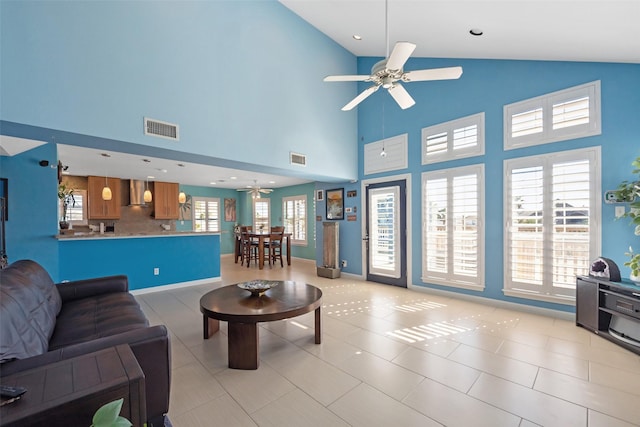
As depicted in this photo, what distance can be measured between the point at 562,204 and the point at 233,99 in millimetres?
4366

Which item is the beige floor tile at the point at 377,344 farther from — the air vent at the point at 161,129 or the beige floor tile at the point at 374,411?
the air vent at the point at 161,129

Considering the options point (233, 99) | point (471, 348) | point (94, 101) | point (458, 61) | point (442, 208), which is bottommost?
point (471, 348)

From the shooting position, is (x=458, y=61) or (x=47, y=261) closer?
(x=47, y=261)

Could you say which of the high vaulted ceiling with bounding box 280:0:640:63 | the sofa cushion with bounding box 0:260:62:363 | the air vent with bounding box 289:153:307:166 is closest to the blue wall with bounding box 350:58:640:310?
the high vaulted ceiling with bounding box 280:0:640:63

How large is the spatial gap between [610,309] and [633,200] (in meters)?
1.13

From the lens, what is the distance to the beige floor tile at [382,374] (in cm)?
211

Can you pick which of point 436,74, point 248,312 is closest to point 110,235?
point 248,312

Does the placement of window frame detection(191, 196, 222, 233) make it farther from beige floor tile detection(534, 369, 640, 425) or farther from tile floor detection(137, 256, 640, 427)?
beige floor tile detection(534, 369, 640, 425)

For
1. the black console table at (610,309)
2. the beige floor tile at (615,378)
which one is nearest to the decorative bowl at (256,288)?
the beige floor tile at (615,378)

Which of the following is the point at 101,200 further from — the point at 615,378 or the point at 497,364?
the point at 615,378

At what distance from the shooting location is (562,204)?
136 inches

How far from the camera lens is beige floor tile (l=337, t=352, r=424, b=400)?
2.11 meters

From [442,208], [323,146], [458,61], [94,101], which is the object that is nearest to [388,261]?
[442,208]

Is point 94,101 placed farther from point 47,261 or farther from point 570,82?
point 570,82
